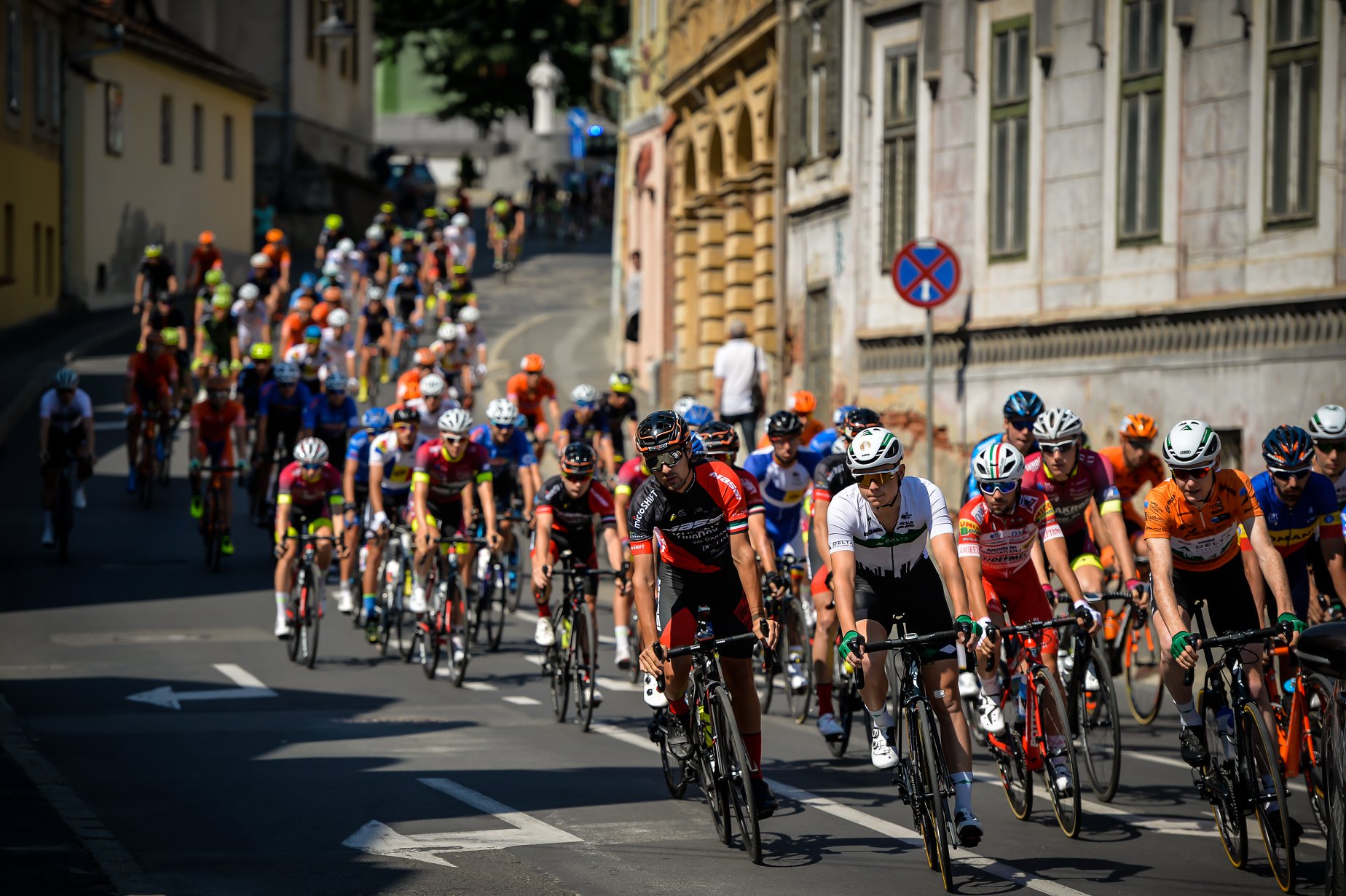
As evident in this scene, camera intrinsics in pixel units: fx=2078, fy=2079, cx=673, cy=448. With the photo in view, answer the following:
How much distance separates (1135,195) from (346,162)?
171ft

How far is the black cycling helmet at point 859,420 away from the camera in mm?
12492

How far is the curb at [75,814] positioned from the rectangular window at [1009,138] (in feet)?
41.0

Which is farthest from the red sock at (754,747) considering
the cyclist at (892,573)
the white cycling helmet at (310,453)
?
the white cycling helmet at (310,453)

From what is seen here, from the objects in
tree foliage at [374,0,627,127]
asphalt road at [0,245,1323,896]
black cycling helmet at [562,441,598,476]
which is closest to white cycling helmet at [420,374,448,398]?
asphalt road at [0,245,1323,896]

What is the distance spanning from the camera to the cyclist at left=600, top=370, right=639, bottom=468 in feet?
69.4

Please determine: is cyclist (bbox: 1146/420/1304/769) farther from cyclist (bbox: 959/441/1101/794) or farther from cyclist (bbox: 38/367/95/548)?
cyclist (bbox: 38/367/95/548)

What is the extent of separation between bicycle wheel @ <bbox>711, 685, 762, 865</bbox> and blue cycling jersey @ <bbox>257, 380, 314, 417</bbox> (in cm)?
1407

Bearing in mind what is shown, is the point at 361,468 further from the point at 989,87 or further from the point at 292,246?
the point at 292,246

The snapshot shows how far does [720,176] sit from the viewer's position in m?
36.1

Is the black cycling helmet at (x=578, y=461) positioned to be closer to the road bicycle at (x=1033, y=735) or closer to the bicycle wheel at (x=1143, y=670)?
the bicycle wheel at (x=1143, y=670)

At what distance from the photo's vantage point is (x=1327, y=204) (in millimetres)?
17688

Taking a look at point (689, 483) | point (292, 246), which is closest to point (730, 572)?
point (689, 483)

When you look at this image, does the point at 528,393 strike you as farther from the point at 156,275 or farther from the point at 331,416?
the point at 156,275

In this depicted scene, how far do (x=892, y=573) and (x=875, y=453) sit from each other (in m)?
0.68
